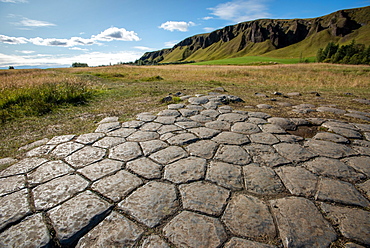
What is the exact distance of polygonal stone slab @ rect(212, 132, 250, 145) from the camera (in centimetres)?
243

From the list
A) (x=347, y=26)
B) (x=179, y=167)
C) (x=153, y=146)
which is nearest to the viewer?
(x=179, y=167)

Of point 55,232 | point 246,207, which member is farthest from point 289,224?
point 55,232

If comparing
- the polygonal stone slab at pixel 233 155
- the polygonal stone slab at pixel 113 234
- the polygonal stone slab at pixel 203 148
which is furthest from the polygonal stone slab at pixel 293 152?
the polygonal stone slab at pixel 113 234

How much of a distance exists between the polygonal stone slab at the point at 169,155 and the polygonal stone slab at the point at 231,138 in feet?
1.84

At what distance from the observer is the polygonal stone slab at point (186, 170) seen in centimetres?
172

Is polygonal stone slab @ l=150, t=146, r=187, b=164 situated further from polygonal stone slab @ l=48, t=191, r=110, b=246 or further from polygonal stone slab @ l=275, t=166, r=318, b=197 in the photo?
polygonal stone slab @ l=275, t=166, r=318, b=197

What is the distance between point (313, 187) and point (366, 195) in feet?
1.26

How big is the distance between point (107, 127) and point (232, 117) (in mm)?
2250

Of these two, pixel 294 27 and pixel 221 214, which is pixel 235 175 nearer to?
pixel 221 214

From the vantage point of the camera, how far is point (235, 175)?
177cm

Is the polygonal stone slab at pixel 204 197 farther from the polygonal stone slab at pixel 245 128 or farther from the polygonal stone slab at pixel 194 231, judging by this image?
the polygonal stone slab at pixel 245 128

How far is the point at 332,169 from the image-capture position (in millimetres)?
1848

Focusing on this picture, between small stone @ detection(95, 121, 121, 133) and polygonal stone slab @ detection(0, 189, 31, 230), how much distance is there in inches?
58.0

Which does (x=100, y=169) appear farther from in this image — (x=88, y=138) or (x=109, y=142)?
(x=88, y=138)
